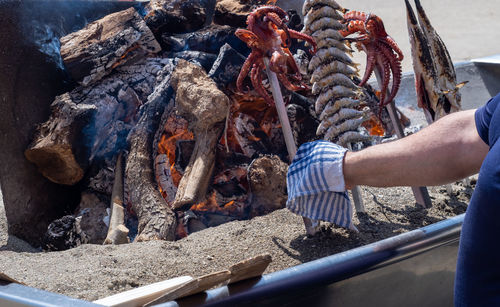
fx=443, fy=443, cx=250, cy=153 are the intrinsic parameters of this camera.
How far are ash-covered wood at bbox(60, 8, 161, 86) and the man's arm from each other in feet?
7.96

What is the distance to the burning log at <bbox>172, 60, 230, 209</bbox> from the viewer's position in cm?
271

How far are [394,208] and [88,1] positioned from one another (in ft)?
9.61

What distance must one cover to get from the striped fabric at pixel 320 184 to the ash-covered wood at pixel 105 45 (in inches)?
88.6

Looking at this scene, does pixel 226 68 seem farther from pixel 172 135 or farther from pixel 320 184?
pixel 320 184

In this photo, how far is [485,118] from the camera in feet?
3.34

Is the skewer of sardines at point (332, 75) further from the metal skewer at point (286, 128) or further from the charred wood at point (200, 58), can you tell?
the charred wood at point (200, 58)

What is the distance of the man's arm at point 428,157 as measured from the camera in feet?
3.67

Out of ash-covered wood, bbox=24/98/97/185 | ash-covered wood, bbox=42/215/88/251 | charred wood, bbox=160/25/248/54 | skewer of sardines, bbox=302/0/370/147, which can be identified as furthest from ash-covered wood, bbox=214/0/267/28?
ash-covered wood, bbox=42/215/88/251

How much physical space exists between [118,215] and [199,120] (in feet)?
2.63

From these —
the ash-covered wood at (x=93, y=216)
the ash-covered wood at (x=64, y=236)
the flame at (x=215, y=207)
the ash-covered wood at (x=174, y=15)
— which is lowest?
the ash-covered wood at (x=93, y=216)

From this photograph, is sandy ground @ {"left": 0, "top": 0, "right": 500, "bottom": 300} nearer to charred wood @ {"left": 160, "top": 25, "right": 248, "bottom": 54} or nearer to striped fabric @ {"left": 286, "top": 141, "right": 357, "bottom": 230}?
striped fabric @ {"left": 286, "top": 141, "right": 357, "bottom": 230}

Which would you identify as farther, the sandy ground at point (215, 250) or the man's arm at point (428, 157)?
the sandy ground at point (215, 250)

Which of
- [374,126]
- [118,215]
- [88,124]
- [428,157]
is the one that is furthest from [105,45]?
[428,157]

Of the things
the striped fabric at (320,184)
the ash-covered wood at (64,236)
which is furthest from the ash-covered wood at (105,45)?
the striped fabric at (320,184)
